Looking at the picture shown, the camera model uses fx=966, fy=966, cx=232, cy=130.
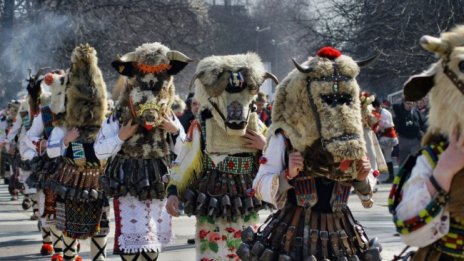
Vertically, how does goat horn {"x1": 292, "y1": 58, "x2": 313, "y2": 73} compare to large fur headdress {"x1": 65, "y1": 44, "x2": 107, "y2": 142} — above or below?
above

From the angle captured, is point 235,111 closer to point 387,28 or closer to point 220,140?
point 220,140

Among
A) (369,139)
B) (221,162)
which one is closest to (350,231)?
(369,139)

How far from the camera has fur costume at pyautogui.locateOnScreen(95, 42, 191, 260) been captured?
26.6ft

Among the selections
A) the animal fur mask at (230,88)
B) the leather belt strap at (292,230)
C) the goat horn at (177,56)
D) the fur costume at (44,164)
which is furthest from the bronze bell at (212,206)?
the fur costume at (44,164)

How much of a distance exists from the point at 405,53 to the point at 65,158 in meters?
17.8

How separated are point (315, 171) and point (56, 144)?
451 centimetres

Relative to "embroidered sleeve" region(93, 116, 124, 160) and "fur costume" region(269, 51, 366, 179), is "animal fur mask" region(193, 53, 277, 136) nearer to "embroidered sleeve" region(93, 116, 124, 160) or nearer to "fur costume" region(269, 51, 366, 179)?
"embroidered sleeve" region(93, 116, 124, 160)

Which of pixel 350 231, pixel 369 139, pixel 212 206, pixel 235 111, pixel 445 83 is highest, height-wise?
pixel 445 83

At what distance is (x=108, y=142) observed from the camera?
812 centimetres

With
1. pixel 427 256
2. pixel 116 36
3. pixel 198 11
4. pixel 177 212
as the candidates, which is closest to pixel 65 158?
pixel 177 212

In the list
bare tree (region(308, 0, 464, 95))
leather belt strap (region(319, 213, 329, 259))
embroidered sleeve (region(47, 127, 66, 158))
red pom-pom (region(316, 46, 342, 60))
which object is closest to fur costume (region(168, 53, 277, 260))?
red pom-pom (region(316, 46, 342, 60))

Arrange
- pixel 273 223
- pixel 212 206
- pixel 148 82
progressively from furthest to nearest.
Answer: pixel 148 82, pixel 212 206, pixel 273 223

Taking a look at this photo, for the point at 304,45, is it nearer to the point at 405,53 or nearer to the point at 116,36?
the point at 116,36

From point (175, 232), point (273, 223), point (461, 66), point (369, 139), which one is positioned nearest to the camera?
point (461, 66)
